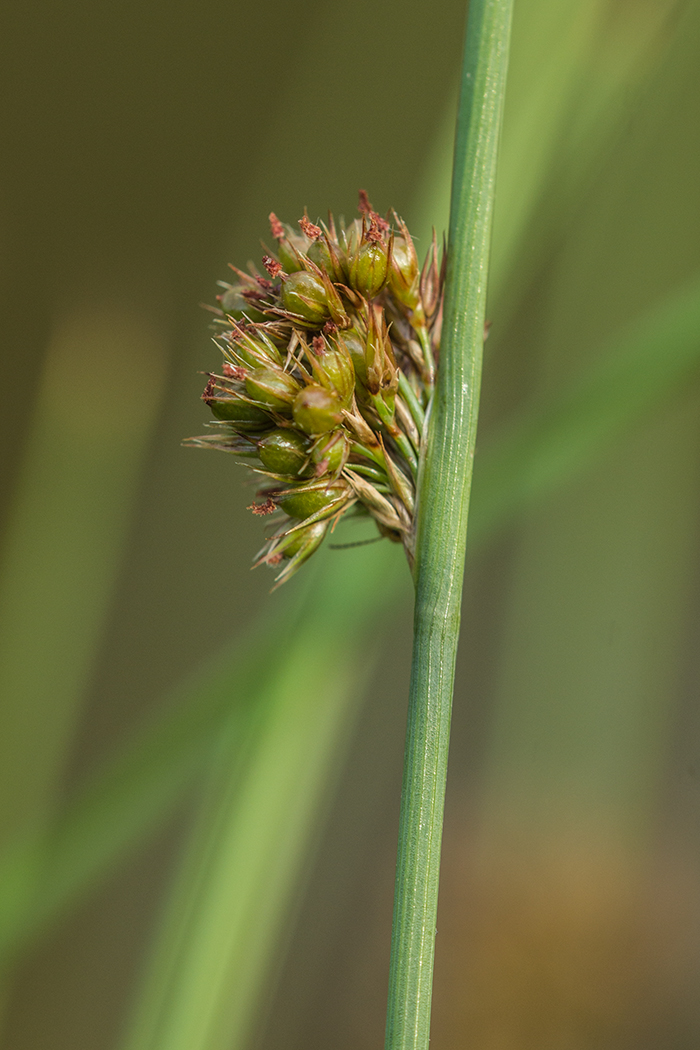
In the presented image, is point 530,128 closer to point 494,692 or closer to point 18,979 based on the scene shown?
point 494,692

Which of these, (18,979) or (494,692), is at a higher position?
(494,692)

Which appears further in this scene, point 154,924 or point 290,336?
point 154,924

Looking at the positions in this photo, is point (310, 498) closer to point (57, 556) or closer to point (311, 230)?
point (311, 230)

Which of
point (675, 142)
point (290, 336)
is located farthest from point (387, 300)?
point (675, 142)

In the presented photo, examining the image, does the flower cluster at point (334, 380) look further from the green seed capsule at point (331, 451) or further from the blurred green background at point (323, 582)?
the blurred green background at point (323, 582)

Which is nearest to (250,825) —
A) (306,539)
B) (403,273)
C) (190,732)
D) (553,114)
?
(190,732)

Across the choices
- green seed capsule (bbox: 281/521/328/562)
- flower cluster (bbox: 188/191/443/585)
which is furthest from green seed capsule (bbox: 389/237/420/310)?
green seed capsule (bbox: 281/521/328/562)

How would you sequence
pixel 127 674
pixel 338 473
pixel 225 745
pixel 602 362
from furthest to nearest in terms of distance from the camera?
pixel 127 674, pixel 225 745, pixel 602 362, pixel 338 473
